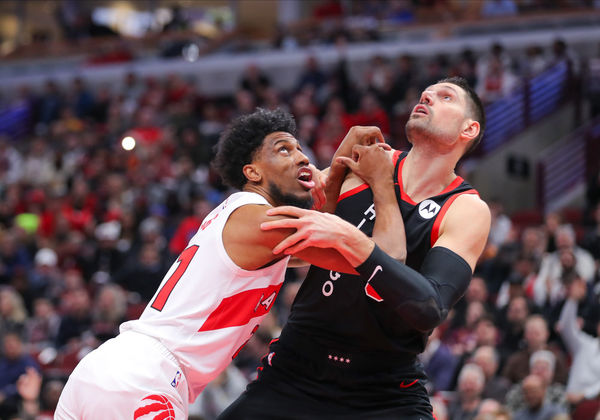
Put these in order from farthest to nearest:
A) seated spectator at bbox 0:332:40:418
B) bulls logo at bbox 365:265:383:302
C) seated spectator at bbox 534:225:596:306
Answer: seated spectator at bbox 0:332:40:418
seated spectator at bbox 534:225:596:306
bulls logo at bbox 365:265:383:302

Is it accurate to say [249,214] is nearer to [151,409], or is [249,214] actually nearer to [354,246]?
[354,246]

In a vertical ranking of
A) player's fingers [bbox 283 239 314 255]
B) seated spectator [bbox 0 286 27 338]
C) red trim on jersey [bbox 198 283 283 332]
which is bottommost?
seated spectator [bbox 0 286 27 338]

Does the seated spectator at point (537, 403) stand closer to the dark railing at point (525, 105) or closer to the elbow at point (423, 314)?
the elbow at point (423, 314)

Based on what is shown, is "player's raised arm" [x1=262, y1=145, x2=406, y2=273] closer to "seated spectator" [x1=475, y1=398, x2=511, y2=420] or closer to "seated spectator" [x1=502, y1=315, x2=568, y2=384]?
"seated spectator" [x1=475, y1=398, x2=511, y2=420]

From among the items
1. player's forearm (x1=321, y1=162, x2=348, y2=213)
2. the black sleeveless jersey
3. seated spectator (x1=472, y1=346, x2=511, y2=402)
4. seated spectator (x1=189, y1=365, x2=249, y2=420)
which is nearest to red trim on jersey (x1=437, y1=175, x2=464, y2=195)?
the black sleeveless jersey

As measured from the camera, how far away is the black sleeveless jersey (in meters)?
4.51

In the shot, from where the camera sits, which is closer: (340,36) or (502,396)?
(502,396)

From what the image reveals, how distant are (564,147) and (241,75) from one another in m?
8.83

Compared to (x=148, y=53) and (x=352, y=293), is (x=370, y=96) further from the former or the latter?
(x=352, y=293)

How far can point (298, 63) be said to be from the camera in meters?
20.5

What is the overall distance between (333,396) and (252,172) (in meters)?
1.21

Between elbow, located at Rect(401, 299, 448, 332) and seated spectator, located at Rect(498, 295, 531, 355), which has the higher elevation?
elbow, located at Rect(401, 299, 448, 332)

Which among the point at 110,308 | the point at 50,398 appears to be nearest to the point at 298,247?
the point at 50,398

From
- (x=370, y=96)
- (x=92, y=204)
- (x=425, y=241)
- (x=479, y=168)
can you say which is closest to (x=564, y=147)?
(x=479, y=168)
